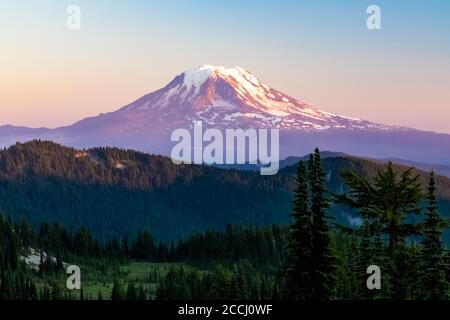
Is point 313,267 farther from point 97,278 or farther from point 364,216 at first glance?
point 97,278

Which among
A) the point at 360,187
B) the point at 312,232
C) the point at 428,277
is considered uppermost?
the point at 360,187

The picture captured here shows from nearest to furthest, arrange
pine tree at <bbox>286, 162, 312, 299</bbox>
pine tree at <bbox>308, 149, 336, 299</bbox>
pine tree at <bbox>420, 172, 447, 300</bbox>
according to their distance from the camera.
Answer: pine tree at <bbox>308, 149, 336, 299</bbox>, pine tree at <bbox>286, 162, 312, 299</bbox>, pine tree at <bbox>420, 172, 447, 300</bbox>

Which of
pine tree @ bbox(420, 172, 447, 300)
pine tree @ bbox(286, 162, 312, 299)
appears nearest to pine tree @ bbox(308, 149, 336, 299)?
pine tree @ bbox(286, 162, 312, 299)

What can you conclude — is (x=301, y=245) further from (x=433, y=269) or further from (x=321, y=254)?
(x=433, y=269)

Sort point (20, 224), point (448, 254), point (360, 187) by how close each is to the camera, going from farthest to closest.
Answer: point (20, 224) → point (448, 254) → point (360, 187)

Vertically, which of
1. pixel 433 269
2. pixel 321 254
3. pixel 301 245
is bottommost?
pixel 433 269

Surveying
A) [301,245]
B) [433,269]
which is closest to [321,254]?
[301,245]

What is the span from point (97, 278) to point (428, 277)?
12449 centimetres

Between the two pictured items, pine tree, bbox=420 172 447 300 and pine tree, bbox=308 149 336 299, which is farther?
pine tree, bbox=420 172 447 300

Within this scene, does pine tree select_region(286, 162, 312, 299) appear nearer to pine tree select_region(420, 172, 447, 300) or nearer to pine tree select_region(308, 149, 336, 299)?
pine tree select_region(308, 149, 336, 299)

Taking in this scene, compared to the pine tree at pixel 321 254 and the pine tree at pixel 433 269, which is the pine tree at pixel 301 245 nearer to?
the pine tree at pixel 321 254
